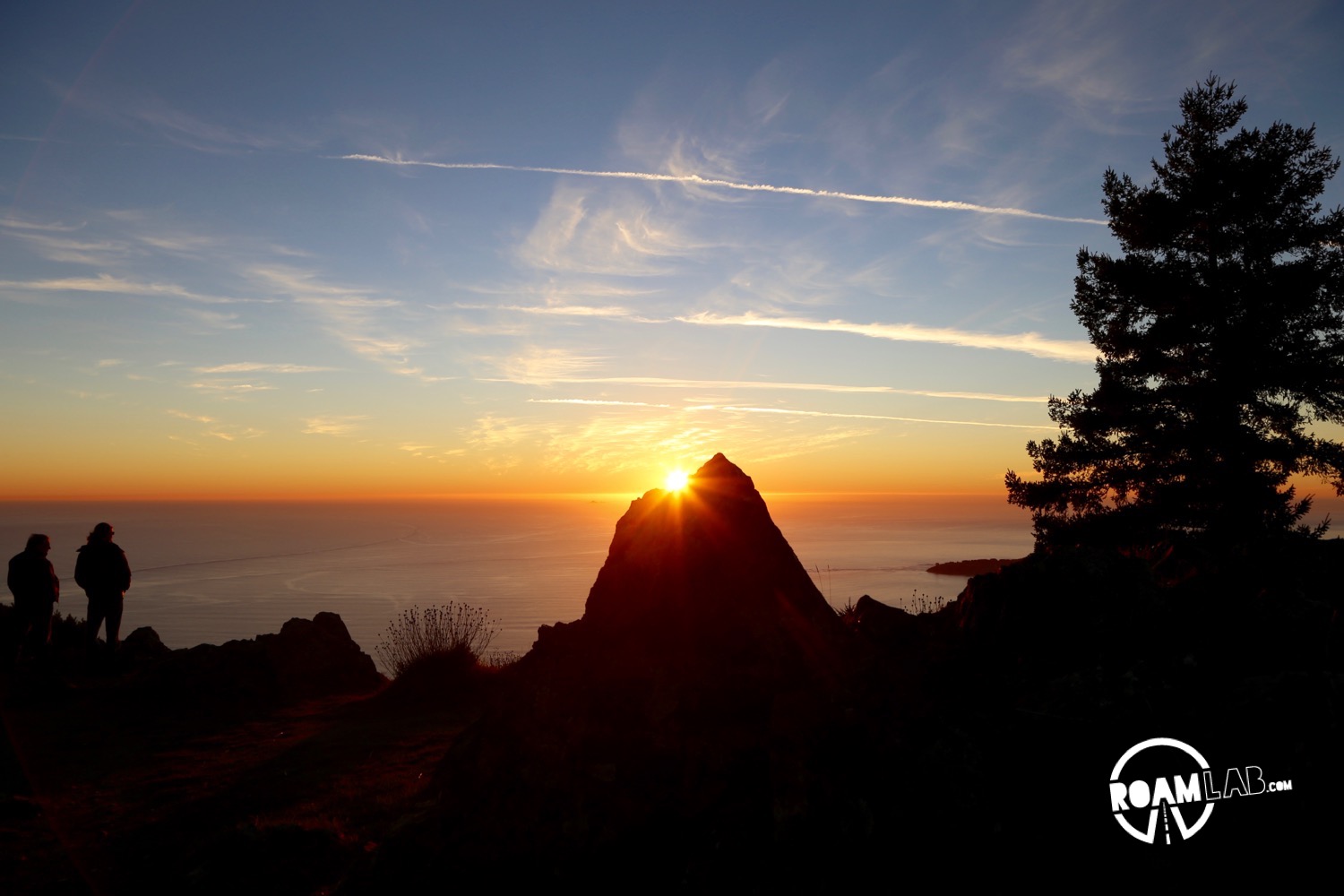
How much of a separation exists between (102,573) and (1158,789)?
52.8ft

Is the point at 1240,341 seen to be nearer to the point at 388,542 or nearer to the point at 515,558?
the point at 515,558

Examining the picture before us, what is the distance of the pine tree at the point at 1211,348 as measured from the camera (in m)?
16.8

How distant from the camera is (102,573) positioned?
44.0 feet

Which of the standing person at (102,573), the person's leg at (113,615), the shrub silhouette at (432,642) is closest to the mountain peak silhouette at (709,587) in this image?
the shrub silhouette at (432,642)

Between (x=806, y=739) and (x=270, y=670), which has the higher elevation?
(x=806, y=739)

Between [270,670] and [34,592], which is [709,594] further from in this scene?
[34,592]

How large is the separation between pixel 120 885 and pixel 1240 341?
71.1 ft

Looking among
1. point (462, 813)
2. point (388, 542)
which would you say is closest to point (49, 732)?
point (462, 813)

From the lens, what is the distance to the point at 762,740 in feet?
16.0

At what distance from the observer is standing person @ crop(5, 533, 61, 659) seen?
41.8ft

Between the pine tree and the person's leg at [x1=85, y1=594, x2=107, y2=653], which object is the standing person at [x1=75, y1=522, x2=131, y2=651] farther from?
the pine tree

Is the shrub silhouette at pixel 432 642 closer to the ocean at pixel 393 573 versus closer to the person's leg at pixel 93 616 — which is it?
the person's leg at pixel 93 616

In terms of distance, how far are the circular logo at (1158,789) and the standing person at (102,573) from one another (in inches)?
602

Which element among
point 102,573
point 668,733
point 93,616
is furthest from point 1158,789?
point 93,616
